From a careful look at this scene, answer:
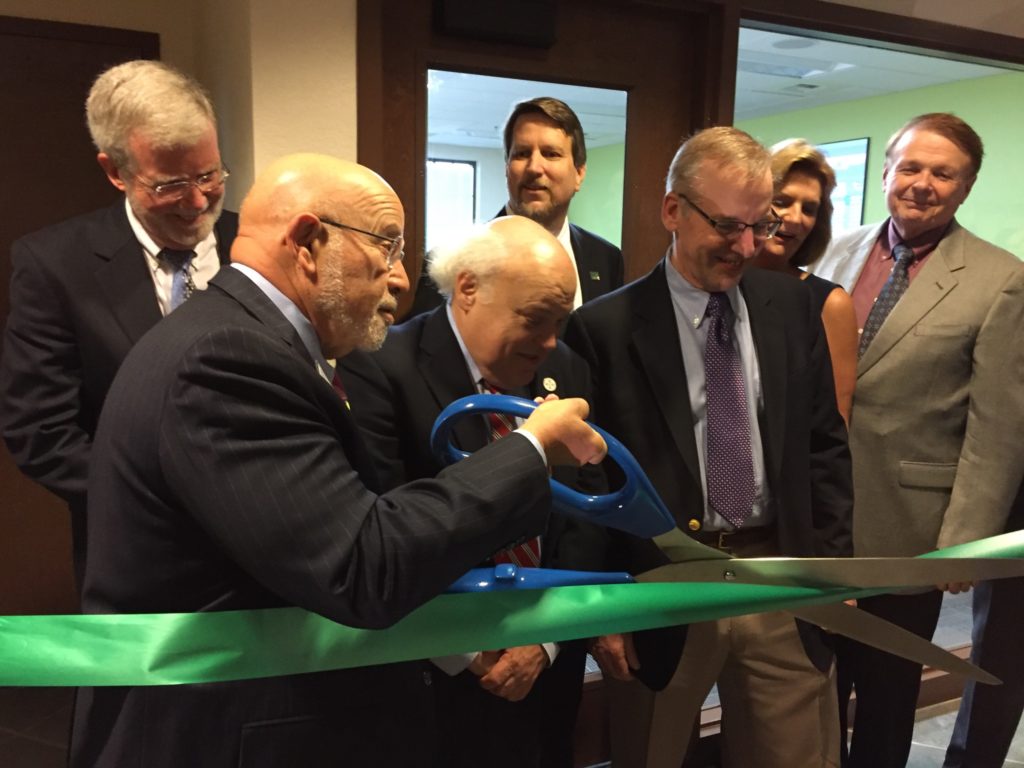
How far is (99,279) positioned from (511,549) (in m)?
1.03

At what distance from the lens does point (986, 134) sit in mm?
4273

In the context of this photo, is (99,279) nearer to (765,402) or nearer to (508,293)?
(508,293)

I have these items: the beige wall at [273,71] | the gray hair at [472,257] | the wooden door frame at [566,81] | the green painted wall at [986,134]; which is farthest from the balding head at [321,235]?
the green painted wall at [986,134]

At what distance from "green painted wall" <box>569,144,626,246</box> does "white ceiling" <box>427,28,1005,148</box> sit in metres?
0.07

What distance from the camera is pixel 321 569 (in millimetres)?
869

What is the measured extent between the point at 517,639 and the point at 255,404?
53 cm

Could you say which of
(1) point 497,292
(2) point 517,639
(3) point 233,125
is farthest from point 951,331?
(3) point 233,125

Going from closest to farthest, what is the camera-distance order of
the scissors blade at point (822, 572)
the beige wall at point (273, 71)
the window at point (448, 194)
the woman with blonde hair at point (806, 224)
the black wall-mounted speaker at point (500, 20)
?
the scissors blade at point (822, 572), the woman with blonde hair at point (806, 224), the beige wall at point (273, 71), the black wall-mounted speaker at point (500, 20), the window at point (448, 194)

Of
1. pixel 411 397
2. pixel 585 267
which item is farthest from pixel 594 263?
pixel 411 397

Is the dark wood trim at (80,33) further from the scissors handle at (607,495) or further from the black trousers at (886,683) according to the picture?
the black trousers at (886,683)

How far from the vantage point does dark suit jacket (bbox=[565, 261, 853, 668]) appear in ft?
5.41

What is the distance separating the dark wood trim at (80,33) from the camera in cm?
241

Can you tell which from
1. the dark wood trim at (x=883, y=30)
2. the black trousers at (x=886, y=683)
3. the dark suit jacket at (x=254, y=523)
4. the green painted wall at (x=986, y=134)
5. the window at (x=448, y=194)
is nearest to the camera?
the dark suit jacket at (x=254, y=523)

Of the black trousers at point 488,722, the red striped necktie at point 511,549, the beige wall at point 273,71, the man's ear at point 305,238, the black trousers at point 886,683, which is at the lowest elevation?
the black trousers at point 886,683
